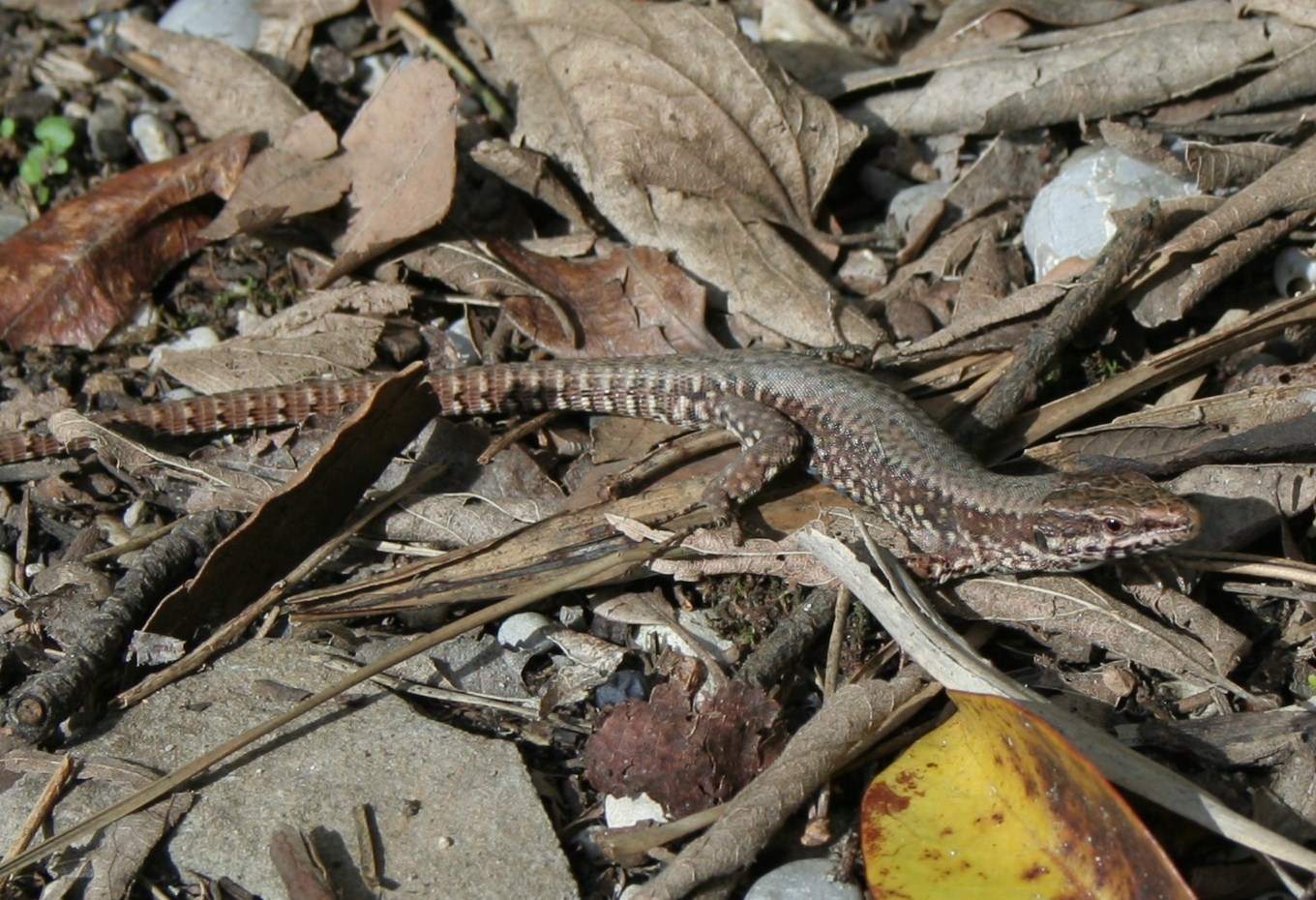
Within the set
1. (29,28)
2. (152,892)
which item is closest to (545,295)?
(152,892)

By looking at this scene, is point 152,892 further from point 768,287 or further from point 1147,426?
point 1147,426

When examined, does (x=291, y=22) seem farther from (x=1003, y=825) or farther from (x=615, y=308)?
(x=1003, y=825)

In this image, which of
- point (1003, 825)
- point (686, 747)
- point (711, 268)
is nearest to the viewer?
point (1003, 825)

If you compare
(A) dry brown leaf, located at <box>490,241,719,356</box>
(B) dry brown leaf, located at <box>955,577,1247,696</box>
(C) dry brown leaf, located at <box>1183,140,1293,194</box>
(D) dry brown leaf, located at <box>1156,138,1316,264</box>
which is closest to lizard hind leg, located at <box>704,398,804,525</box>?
(A) dry brown leaf, located at <box>490,241,719,356</box>

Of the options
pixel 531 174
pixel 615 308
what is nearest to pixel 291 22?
pixel 531 174

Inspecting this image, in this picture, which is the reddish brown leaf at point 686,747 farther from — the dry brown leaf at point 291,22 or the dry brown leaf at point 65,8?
the dry brown leaf at point 65,8
